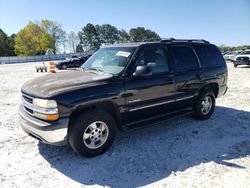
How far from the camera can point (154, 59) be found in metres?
5.11

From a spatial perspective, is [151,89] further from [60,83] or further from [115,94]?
[60,83]

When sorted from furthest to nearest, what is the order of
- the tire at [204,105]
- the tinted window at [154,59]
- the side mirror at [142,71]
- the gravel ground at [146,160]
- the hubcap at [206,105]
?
the hubcap at [206,105] → the tire at [204,105] → the tinted window at [154,59] → the side mirror at [142,71] → the gravel ground at [146,160]

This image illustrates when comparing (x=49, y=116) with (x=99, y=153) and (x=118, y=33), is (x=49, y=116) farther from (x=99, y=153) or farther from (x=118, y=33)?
(x=118, y=33)

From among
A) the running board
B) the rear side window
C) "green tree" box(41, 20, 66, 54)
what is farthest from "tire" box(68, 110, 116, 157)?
"green tree" box(41, 20, 66, 54)

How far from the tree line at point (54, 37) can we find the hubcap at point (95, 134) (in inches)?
2757

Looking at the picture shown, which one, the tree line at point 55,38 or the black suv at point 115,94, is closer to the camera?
the black suv at point 115,94

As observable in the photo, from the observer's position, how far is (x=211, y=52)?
257 inches

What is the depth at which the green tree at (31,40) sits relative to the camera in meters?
81.3

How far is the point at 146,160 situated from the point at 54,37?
88.7m

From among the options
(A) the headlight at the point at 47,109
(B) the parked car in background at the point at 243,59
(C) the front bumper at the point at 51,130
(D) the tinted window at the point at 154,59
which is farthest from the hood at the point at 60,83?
(B) the parked car in background at the point at 243,59

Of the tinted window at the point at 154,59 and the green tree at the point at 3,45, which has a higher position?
the green tree at the point at 3,45

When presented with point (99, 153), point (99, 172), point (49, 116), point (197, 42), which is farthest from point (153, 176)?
point (197, 42)

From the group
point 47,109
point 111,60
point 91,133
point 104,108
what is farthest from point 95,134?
point 111,60

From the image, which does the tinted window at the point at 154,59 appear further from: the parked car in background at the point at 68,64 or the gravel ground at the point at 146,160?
the parked car in background at the point at 68,64
